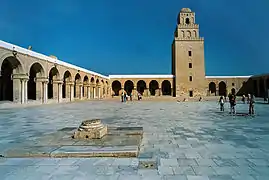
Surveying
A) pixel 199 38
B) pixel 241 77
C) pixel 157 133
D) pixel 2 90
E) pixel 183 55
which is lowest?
pixel 157 133

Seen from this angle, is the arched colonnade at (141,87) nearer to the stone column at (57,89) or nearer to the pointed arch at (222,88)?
the pointed arch at (222,88)

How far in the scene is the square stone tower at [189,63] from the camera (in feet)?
120

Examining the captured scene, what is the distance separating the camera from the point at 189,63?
3700 centimetres

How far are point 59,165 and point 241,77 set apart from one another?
1601 inches

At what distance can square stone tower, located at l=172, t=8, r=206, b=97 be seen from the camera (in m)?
36.5

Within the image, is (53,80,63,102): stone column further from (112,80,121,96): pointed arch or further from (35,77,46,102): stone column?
(112,80,121,96): pointed arch

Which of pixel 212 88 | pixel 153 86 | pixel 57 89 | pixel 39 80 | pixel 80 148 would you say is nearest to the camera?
pixel 80 148

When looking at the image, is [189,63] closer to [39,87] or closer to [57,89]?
[57,89]

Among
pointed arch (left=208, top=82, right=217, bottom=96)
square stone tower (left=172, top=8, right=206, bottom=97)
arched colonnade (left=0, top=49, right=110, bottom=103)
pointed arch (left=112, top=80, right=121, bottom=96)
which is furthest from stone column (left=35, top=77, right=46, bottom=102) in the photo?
pointed arch (left=208, top=82, right=217, bottom=96)

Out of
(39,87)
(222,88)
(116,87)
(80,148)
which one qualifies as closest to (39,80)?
(39,87)

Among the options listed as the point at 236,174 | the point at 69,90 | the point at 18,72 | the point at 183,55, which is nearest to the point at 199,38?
the point at 183,55

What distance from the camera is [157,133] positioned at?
5.47 metres

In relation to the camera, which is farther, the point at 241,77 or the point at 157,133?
the point at 241,77

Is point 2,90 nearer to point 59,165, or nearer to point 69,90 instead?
point 69,90
